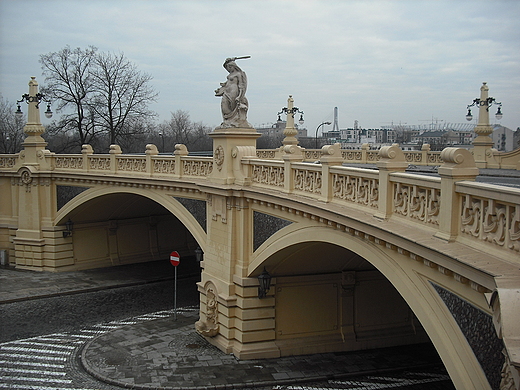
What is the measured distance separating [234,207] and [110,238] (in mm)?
14225

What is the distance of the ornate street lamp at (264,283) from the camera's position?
628 inches

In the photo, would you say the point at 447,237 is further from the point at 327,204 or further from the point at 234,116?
the point at 234,116

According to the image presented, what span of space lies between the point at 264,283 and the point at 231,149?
3862mm

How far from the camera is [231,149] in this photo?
16.7 metres

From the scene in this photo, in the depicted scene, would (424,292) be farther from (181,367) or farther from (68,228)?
(68,228)

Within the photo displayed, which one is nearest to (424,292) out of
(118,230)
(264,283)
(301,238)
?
(301,238)

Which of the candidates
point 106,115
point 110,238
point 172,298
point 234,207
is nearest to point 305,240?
point 234,207

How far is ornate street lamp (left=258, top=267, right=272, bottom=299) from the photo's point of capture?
16.0 metres

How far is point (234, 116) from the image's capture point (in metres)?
16.7

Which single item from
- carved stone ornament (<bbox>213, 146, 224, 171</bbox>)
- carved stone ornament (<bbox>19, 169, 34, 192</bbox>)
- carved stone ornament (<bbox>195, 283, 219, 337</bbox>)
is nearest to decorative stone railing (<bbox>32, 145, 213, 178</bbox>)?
carved stone ornament (<bbox>213, 146, 224, 171</bbox>)

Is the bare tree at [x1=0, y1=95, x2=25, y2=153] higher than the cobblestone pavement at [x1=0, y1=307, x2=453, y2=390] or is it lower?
higher

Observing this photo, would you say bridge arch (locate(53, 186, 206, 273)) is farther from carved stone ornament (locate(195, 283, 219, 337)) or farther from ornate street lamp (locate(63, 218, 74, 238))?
carved stone ornament (locate(195, 283, 219, 337))

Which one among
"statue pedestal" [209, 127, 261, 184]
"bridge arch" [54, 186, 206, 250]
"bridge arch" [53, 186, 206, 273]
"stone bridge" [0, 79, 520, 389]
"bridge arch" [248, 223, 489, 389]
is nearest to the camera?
"stone bridge" [0, 79, 520, 389]

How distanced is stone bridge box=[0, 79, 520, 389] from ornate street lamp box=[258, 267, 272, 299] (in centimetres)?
8
